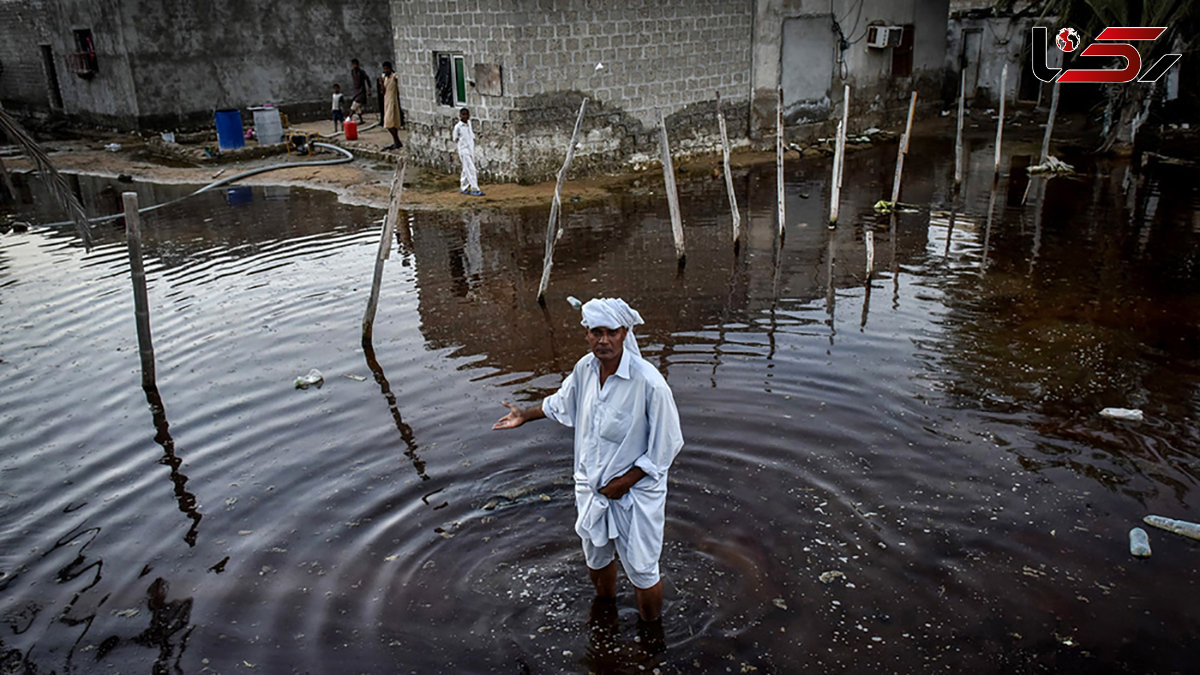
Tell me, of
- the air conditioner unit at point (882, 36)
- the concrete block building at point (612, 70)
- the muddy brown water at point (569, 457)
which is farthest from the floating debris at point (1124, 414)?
→ the air conditioner unit at point (882, 36)

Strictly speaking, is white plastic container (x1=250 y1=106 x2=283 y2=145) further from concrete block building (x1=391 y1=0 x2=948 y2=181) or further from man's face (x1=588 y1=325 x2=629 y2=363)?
man's face (x1=588 y1=325 x2=629 y2=363)

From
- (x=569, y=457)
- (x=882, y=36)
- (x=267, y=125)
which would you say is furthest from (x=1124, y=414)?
(x=267, y=125)

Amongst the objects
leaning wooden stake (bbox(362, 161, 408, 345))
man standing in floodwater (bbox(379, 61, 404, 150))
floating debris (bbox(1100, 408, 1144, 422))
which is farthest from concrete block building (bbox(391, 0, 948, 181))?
floating debris (bbox(1100, 408, 1144, 422))

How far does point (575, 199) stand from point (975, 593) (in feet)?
37.2

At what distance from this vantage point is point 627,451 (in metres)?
4.07

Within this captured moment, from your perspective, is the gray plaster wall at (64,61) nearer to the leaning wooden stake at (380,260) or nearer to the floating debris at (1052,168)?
the leaning wooden stake at (380,260)

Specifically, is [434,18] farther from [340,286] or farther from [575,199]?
[340,286]

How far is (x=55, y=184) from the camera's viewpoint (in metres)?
6.56

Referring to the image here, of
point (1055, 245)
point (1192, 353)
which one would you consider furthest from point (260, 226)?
point (1192, 353)

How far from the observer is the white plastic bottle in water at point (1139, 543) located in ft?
16.5

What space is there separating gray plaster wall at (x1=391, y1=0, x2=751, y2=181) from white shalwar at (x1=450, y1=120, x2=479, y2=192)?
2.24ft

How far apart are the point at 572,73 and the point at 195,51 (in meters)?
12.3

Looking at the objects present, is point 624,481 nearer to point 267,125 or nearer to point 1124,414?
point 1124,414

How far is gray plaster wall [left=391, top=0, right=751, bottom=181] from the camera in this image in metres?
15.0
